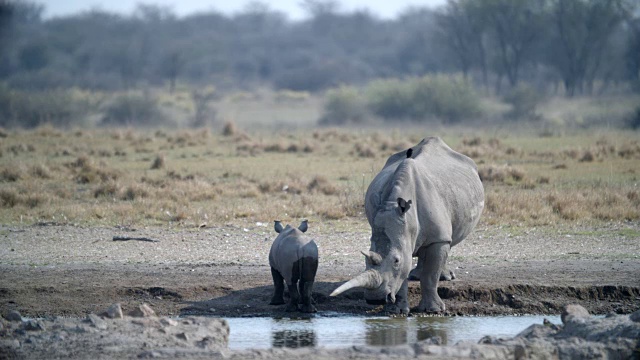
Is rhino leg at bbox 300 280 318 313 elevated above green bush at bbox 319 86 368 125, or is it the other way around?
green bush at bbox 319 86 368 125

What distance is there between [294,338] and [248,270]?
130 inches

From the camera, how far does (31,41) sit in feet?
237

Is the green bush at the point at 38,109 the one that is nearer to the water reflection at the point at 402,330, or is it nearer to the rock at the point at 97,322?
the water reflection at the point at 402,330

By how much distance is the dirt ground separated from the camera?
1112cm

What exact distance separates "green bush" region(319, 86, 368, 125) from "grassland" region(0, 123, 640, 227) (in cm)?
1379

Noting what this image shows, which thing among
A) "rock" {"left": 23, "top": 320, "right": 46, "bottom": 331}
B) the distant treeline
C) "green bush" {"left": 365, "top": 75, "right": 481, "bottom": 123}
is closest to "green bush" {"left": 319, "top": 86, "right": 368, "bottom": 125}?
"green bush" {"left": 365, "top": 75, "right": 481, "bottom": 123}

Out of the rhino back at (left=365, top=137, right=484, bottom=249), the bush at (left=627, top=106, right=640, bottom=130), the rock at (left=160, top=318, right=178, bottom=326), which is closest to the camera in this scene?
the rock at (left=160, top=318, right=178, bottom=326)

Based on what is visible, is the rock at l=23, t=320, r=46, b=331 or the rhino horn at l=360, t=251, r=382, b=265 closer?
the rock at l=23, t=320, r=46, b=331

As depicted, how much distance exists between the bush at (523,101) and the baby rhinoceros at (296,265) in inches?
1555

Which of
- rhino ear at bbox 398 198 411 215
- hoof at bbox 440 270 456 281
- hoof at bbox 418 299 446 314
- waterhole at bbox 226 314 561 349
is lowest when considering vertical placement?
waterhole at bbox 226 314 561 349

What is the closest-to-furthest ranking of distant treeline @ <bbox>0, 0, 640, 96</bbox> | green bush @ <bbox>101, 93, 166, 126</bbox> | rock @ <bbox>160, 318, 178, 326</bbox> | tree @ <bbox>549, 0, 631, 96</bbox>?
rock @ <bbox>160, 318, 178, 326</bbox>, green bush @ <bbox>101, 93, 166, 126</bbox>, tree @ <bbox>549, 0, 631, 96</bbox>, distant treeline @ <bbox>0, 0, 640, 96</bbox>

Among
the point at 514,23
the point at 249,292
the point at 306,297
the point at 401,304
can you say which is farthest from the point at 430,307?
the point at 514,23

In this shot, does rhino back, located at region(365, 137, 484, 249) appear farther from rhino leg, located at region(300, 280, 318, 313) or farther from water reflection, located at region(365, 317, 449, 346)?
rhino leg, located at region(300, 280, 318, 313)

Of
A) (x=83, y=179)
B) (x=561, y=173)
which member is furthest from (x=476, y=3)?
(x=83, y=179)
